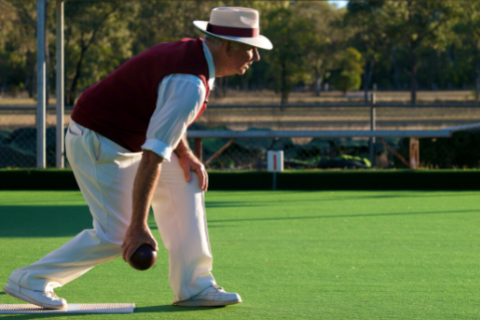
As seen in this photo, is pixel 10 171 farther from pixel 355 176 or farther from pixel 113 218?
pixel 113 218

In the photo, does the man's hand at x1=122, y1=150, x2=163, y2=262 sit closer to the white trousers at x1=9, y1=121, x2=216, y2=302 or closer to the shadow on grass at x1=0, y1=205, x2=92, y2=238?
the white trousers at x1=9, y1=121, x2=216, y2=302

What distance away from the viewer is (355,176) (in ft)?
31.5

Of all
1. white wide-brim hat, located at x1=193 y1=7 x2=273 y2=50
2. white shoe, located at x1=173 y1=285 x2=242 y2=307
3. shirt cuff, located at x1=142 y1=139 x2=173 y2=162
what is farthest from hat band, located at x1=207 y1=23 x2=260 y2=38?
white shoe, located at x1=173 y1=285 x2=242 y2=307

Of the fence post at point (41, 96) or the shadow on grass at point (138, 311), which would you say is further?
the fence post at point (41, 96)

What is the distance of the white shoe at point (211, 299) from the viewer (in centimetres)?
337

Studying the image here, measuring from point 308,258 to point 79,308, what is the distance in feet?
6.21

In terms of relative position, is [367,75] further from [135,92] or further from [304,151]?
[135,92]

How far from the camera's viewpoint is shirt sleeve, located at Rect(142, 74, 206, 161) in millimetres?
2740

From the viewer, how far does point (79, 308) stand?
3.32 metres

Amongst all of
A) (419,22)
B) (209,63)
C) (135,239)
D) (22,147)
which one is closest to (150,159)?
(135,239)

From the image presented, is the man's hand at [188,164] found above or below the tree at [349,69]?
below

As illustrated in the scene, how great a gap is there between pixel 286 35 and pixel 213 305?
1318 inches

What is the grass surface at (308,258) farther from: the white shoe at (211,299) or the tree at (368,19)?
the tree at (368,19)

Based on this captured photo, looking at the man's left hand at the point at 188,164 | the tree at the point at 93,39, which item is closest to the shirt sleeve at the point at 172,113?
the man's left hand at the point at 188,164
